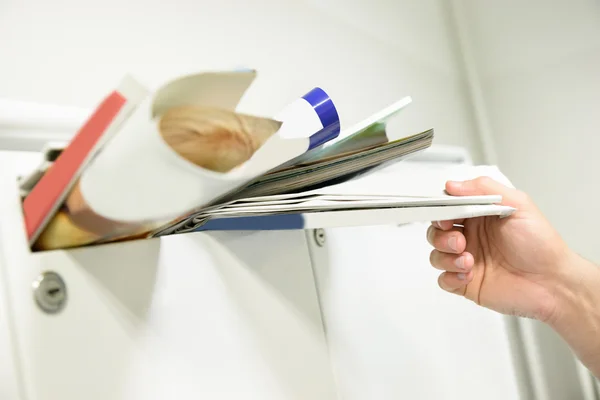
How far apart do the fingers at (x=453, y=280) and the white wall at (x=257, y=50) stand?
313mm

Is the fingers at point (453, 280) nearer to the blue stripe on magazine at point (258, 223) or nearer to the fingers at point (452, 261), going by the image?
the fingers at point (452, 261)

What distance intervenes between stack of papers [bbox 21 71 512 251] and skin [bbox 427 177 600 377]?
1.08ft

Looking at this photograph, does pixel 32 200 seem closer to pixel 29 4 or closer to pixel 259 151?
pixel 259 151

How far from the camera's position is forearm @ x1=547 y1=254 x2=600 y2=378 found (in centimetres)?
72

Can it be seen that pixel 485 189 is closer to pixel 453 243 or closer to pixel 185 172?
pixel 453 243

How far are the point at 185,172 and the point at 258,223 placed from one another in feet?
0.49

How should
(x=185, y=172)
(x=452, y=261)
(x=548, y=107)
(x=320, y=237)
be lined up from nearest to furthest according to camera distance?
(x=185, y=172) → (x=320, y=237) → (x=452, y=261) → (x=548, y=107)

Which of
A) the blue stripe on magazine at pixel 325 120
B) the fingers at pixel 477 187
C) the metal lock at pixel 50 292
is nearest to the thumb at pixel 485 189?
the fingers at pixel 477 187

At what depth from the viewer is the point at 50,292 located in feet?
1.01

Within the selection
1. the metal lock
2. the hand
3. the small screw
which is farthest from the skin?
the metal lock

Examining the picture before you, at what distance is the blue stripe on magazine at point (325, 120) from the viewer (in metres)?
0.36

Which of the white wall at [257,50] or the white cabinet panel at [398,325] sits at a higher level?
the white wall at [257,50]

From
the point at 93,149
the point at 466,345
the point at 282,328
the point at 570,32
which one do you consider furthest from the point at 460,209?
the point at 570,32

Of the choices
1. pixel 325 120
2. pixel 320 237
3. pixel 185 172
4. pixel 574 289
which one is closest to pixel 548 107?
pixel 574 289
